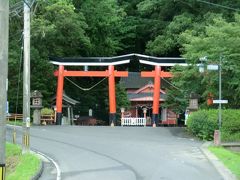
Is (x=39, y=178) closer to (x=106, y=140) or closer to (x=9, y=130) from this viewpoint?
(x=106, y=140)

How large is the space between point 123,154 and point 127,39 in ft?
124

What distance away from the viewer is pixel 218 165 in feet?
65.2

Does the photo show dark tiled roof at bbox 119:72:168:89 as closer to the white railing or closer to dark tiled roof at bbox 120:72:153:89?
dark tiled roof at bbox 120:72:153:89

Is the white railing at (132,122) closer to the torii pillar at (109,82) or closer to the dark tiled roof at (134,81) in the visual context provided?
the torii pillar at (109,82)

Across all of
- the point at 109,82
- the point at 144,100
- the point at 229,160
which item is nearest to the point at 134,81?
the point at 144,100

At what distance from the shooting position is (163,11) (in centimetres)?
5503

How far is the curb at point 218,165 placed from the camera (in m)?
17.1

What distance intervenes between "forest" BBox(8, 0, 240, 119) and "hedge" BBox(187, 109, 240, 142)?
204 centimetres

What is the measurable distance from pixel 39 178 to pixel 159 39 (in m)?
36.6

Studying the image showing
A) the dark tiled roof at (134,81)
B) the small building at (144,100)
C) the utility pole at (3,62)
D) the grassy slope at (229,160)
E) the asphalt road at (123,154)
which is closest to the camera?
the utility pole at (3,62)

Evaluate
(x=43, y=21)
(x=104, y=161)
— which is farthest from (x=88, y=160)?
(x=43, y=21)

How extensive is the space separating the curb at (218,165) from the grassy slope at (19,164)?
663cm

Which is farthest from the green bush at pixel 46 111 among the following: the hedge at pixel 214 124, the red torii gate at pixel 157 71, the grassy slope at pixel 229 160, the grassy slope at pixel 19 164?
the grassy slope at pixel 229 160

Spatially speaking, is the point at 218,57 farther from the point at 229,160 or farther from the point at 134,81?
the point at 134,81
